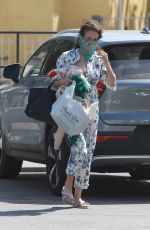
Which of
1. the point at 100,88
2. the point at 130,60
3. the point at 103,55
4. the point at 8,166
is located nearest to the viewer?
the point at 103,55

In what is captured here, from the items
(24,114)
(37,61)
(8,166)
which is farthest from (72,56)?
(8,166)

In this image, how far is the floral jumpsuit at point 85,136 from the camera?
9.84 m

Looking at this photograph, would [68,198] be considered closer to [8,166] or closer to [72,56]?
[72,56]

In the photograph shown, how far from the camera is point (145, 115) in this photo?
34.1 ft

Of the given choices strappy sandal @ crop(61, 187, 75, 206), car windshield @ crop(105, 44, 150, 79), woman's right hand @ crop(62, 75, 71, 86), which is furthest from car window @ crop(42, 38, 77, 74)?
strappy sandal @ crop(61, 187, 75, 206)

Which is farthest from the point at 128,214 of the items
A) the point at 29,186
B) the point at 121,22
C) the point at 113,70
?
the point at 121,22

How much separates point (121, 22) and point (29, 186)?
1196cm

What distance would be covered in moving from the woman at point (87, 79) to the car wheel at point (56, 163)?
1.65 ft

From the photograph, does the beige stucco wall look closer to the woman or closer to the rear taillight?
the rear taillight

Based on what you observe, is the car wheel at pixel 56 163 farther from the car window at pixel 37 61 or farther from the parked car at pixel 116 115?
the car window at pixel 37 61

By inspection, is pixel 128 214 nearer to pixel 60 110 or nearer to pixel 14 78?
pixel 60 110

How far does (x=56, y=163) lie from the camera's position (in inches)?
420

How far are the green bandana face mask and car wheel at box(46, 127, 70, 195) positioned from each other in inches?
36.3

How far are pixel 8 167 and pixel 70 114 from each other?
330cm
